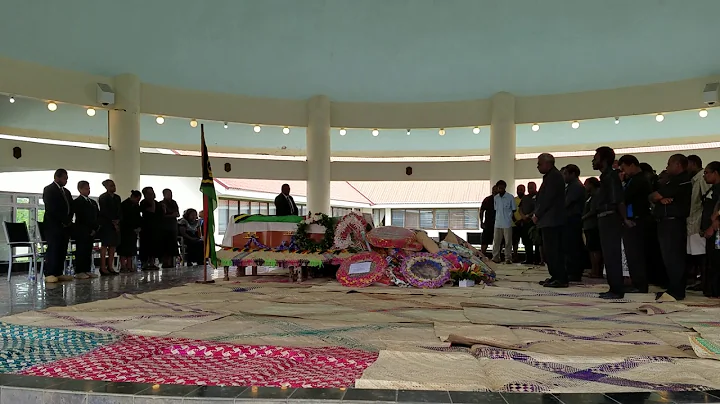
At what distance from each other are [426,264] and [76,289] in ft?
13.4

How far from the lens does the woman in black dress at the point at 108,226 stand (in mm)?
8359

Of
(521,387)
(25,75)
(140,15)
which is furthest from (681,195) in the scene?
(25,75)

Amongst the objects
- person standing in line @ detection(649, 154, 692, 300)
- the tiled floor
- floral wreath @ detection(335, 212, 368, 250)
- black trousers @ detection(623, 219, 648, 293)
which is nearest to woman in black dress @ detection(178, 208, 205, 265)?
the tiled floor

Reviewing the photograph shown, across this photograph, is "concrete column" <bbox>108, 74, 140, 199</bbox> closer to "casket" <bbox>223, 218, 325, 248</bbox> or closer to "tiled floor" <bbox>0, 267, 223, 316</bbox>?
"tiled floor" <bbox>0, 267, 223, 316</bbox>

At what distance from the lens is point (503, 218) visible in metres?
10.4

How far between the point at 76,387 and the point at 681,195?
16.4 ft

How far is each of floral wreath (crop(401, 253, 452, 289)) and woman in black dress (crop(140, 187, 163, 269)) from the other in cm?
529

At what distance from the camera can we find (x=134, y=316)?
162 inches

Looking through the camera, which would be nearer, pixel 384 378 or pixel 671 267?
pixel 384 378

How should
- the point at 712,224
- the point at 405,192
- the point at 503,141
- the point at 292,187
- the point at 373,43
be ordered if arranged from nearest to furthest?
the point at 712,224, the point at 373,43, the point at 503,141, the point at 292,187, the point at 405,192

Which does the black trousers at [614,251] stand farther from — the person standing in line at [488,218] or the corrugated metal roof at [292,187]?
the corrugated metal roof at [292,187]

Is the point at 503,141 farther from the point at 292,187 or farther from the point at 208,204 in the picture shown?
the point at 292,187

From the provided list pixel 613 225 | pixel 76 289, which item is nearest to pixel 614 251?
pixel 613 225

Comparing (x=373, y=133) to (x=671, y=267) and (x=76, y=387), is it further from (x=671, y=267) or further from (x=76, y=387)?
(x=76, y=387)
